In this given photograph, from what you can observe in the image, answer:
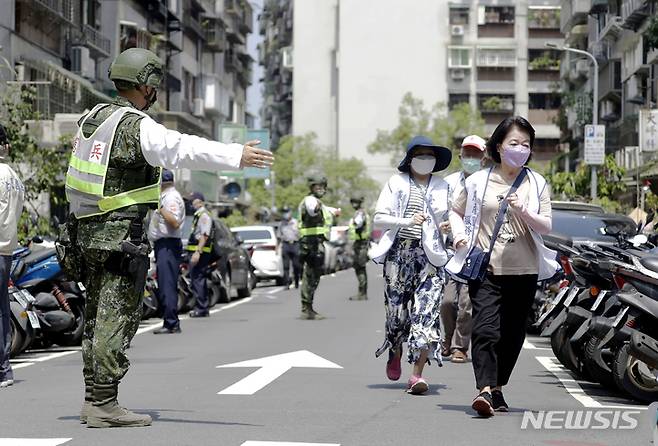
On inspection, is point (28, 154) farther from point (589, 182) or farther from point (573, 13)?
point (573, 13)

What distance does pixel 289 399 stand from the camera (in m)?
10.4

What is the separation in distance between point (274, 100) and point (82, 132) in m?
143

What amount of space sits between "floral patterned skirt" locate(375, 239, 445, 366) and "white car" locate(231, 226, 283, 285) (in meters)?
24.0

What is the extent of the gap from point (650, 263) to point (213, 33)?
74803mm

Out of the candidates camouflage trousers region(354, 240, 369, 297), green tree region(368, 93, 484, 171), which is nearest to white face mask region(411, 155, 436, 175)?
camouflage trousers region(354, 240, 369, 297)

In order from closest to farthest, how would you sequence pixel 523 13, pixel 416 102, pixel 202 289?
pixel 202 289, pixel 416 102, pixel 523 13

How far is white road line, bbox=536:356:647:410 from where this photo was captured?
34.4 ft

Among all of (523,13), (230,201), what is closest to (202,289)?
(230,201)

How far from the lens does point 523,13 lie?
358ft

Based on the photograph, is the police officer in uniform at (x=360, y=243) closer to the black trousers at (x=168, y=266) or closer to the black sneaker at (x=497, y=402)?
the black trousers at (x=168, y=266)

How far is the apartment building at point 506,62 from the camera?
10788cm

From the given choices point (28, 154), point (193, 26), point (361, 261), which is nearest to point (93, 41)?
point (361, 261)

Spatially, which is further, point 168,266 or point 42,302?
point 168,266

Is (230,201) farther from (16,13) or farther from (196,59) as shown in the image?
(16,13)
